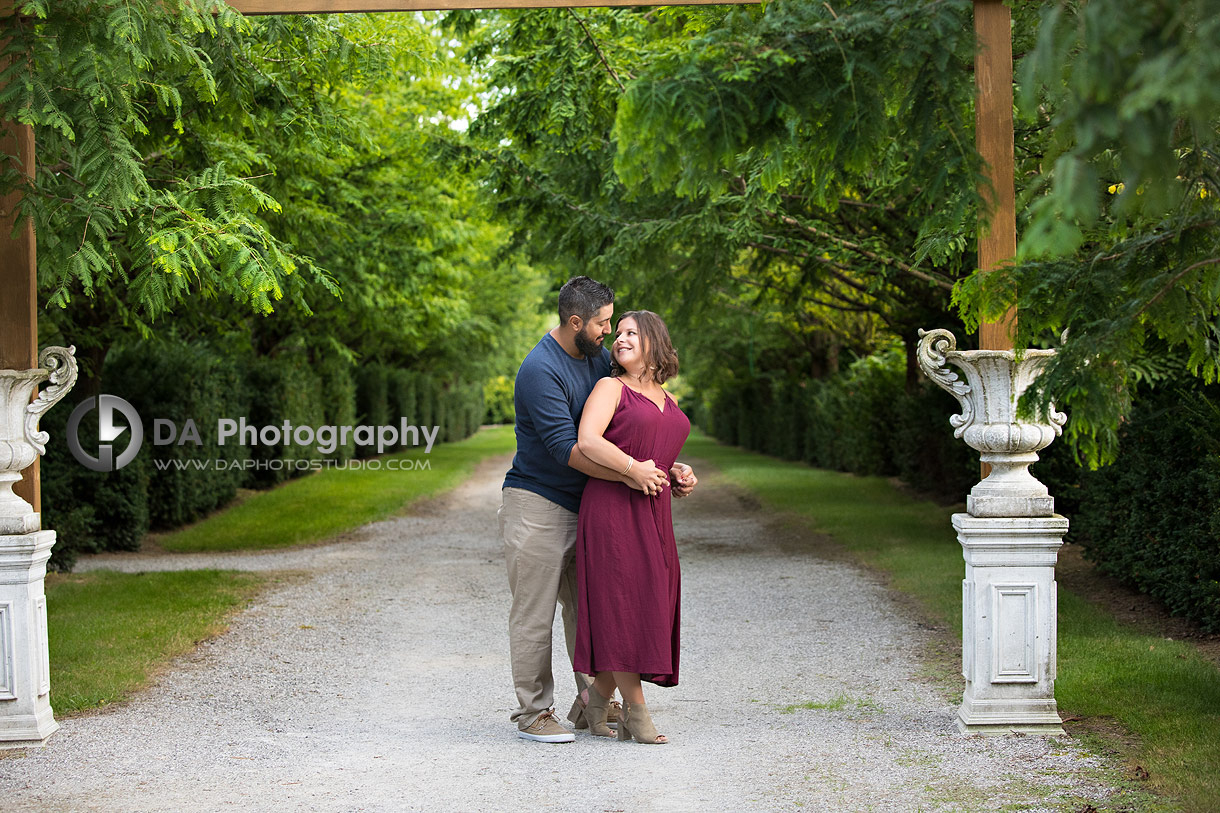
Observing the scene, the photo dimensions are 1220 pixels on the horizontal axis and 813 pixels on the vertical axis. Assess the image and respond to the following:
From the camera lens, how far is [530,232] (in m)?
13.0

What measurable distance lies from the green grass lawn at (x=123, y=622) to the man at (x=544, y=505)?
8.38ft

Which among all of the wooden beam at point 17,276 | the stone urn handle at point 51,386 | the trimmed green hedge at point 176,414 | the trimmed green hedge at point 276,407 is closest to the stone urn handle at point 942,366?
the stone urn handle at point 51,386

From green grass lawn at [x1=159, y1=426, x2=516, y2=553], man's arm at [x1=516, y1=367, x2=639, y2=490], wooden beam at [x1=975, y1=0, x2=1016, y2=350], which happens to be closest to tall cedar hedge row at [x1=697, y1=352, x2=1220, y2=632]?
wooden beam at [x1=975, y1=0, x2=1016, y2=350]

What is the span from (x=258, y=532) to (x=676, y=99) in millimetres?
12922

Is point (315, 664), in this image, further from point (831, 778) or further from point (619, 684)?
point (831, 778)

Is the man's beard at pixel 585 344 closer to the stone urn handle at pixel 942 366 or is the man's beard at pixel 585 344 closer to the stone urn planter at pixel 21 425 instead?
the stone urn handle at pixel 942 366

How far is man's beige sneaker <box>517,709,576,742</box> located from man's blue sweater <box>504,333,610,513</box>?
1.01 meters

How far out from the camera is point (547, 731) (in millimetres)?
5305

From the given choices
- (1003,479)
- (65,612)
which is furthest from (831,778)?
(65,612)

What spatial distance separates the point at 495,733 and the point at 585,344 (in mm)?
1999

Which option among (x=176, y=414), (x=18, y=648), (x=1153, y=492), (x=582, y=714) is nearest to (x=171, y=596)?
(x=18, y=648)

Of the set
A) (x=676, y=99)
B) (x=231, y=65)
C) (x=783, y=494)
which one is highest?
(x=231, y=65)

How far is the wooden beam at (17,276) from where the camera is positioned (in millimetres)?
5660

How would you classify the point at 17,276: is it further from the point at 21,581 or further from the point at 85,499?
the point at 85,499
